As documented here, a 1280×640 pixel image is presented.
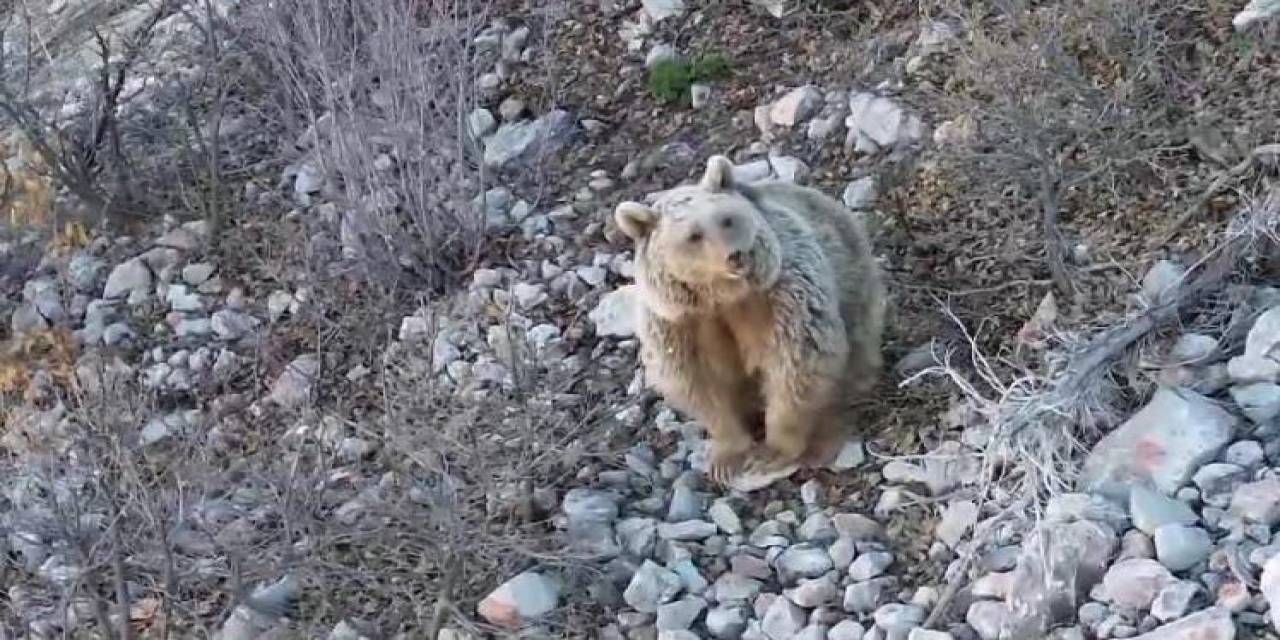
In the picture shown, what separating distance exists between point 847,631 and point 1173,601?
30.7 inches

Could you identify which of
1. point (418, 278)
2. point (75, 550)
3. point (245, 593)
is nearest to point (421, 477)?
point (245, 593)

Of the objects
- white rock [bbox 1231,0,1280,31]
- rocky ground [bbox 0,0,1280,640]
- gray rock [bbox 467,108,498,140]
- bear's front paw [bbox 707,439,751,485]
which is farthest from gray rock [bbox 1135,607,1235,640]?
gray rock [bbox 467,108,498,140]

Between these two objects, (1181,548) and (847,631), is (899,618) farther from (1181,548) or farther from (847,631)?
(1181,548)

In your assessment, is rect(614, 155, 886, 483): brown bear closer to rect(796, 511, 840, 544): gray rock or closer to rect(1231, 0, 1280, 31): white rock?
rect(796, 511, 840, 544): gray rock

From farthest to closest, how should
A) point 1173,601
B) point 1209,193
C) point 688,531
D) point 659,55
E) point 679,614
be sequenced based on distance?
point 659,55
point 1209,193
point 688,531
point 679,614
point 1173,601

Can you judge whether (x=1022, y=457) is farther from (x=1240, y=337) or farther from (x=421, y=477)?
(x=421, y=477)

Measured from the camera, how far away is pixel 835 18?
6473mm

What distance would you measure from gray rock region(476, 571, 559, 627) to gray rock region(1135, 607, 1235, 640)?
151cm

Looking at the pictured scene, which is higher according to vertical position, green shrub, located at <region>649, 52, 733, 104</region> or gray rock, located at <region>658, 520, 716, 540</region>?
green shrub, located at <region>649, 52, 733, 104</region>

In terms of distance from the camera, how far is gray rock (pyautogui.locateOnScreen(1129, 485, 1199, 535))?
13.2 feet

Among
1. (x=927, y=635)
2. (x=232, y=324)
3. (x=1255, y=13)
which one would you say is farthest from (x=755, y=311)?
(x=232, y=324)

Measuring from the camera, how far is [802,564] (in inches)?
176

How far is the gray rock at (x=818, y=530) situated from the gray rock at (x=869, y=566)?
162 millimetres

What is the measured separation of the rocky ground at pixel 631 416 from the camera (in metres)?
4.21
